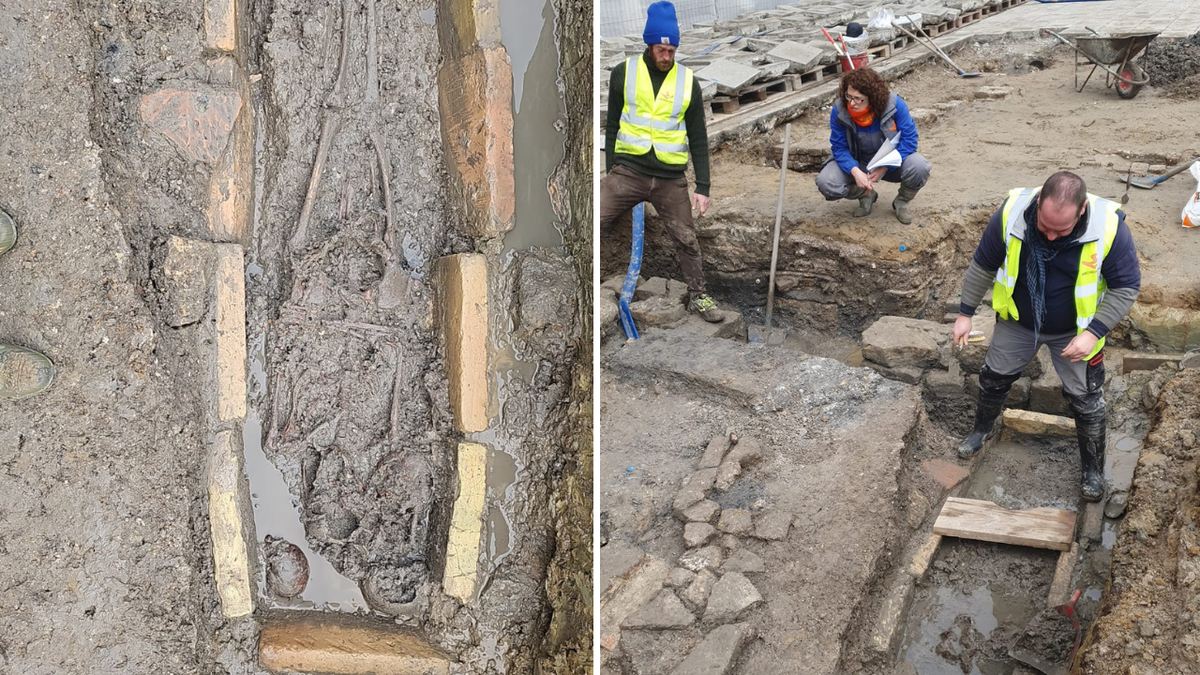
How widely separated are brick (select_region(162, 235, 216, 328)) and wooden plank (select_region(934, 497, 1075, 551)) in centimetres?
315

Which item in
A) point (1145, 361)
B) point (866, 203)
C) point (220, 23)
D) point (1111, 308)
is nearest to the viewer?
point (220, 23)

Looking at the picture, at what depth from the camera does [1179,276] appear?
509 cm

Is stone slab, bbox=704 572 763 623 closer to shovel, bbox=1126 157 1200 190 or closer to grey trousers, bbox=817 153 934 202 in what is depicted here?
grey trousers, bbox=817 153 934 202

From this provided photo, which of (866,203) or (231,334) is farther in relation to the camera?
(866,203)

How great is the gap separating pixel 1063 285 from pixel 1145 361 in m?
1.53

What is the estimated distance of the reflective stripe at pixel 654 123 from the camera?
4871mm

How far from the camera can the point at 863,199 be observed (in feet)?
19.6

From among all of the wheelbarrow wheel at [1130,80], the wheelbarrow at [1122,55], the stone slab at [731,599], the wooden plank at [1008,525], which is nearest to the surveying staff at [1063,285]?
the wooden plank at [1008,525]

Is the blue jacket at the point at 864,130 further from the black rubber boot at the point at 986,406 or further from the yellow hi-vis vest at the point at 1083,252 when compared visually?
the yellow hi-vis vest at the point at 1083,252

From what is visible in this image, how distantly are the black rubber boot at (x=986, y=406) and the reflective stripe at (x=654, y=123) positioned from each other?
207cm

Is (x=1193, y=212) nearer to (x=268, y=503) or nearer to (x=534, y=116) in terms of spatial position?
(x=534, y=116)

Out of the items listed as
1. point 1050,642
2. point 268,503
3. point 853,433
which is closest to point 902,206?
point 853,433

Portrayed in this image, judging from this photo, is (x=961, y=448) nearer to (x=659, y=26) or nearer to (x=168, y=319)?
(x=659, y=26)

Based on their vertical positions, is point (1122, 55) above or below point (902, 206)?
above
